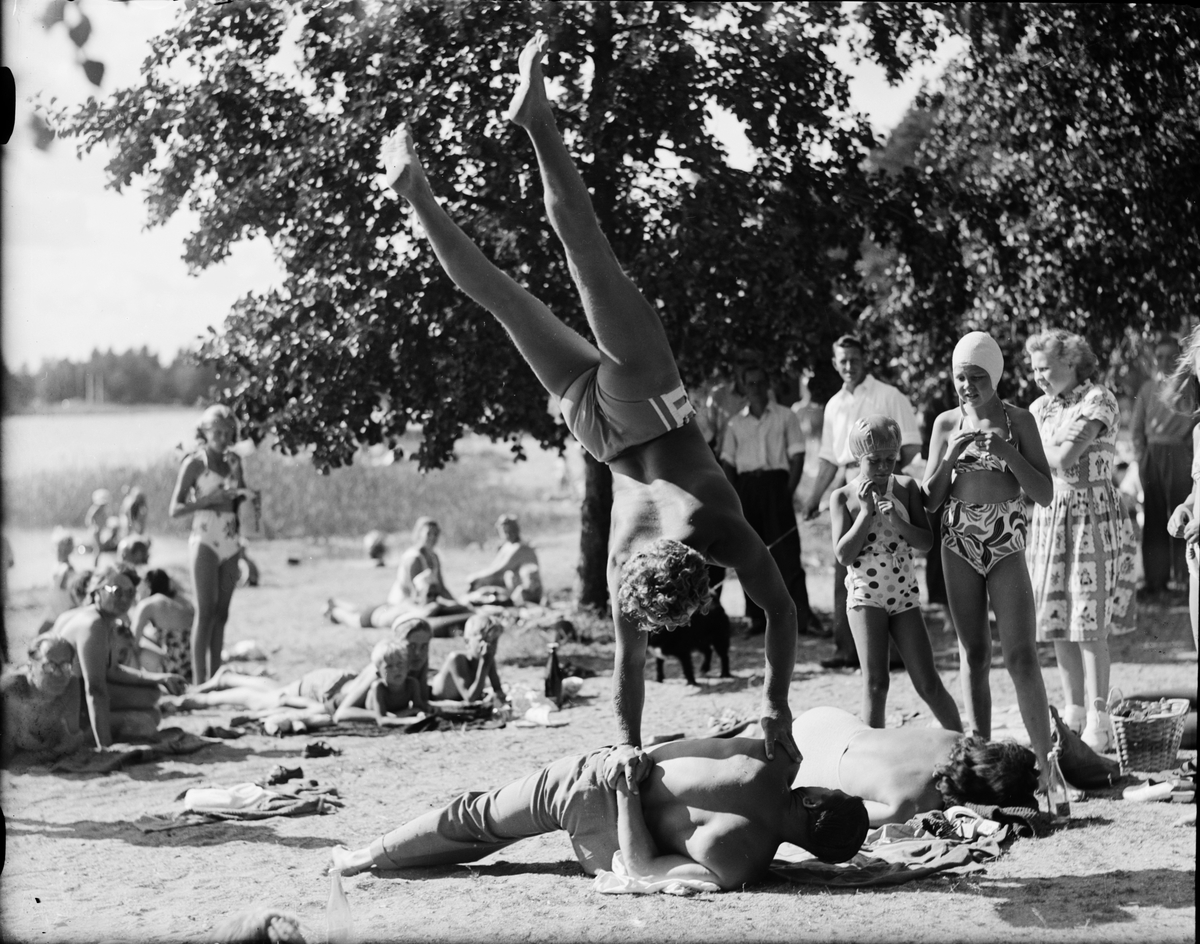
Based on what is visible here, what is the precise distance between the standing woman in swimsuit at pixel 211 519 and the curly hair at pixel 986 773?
15.1 ft

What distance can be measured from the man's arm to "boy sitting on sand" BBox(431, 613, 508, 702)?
315cm

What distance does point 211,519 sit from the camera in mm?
7426

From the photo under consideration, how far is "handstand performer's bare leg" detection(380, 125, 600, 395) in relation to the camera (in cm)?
445

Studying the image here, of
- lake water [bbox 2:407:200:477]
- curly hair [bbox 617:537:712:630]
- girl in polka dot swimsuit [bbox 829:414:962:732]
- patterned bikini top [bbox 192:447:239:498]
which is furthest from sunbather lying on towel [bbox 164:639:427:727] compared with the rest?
lake water [bbox 2:407:200:477]

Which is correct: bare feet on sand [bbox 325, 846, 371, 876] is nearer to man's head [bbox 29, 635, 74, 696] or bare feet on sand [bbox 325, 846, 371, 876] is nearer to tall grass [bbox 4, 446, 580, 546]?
man's head [bbox 29, 635, 74, 696]

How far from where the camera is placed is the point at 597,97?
7.98m

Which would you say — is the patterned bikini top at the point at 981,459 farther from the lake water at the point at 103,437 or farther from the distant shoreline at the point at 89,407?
the lake water at the point at 103,437

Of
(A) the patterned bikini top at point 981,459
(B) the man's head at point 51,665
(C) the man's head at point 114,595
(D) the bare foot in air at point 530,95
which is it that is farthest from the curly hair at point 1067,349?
(B) the man's head at point 51,665

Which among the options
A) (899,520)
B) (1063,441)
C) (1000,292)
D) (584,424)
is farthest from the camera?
(1000,292)

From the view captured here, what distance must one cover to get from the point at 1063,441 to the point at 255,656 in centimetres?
558

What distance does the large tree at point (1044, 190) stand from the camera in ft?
26.6

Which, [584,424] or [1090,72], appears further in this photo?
[1090,72]

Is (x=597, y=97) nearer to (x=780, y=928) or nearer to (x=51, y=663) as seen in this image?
(x=51, y=663)

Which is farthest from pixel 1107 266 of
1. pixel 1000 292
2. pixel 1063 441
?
pixel 1063 441
